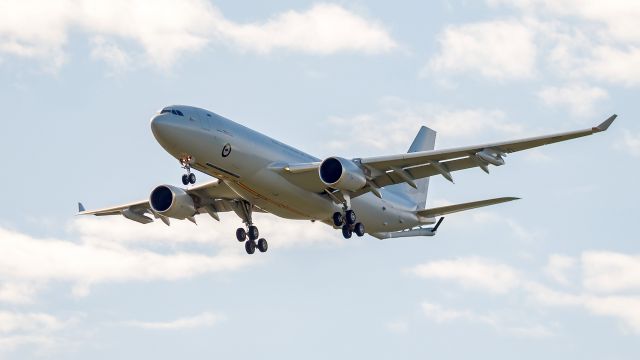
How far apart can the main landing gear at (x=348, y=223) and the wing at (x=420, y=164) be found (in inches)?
36.5

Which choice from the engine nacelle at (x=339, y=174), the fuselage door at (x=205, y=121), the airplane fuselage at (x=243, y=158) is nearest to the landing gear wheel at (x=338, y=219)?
the airplane fuselage at (x=243, y=158)

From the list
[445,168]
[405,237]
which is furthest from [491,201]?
[405,237]

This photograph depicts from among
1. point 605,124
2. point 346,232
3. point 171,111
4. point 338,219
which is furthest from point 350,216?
point 605,124

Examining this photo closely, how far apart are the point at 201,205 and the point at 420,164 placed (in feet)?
35.0

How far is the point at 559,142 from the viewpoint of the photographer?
158ft

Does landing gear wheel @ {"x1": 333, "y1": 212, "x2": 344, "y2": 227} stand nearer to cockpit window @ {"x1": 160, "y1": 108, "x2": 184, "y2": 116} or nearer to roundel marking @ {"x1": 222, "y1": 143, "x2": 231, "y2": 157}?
roundel marking @ {"x1": 222, "y1": 143, "x2": 231, "y2": 157}

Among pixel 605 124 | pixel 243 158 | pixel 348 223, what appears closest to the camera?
pixel 605 124

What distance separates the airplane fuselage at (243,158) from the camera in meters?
48.8

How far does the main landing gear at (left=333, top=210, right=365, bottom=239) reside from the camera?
5328cm

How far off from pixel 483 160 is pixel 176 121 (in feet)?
38.8

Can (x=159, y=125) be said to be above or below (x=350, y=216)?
above

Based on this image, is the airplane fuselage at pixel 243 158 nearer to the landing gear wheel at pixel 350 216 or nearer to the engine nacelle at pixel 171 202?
the landing gear wheel at pixel 350 216

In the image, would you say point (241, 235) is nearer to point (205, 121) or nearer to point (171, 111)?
point (205, 121)

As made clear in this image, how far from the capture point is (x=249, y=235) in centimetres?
5631
